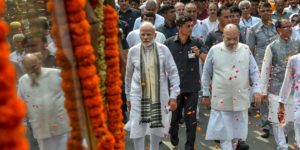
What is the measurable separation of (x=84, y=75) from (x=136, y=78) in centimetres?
392

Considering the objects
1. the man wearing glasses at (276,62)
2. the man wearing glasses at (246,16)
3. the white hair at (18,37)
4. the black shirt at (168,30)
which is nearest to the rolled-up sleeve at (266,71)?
the man wearing glasses at (276,62)

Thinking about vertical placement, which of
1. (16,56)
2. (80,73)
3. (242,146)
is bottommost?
(242,146)

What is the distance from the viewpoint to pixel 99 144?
3592 millimetres

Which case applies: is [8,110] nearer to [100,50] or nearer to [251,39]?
[100,50]

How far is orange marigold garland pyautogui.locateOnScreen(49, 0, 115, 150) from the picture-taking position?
3.04 metres

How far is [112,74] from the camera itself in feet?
13.0

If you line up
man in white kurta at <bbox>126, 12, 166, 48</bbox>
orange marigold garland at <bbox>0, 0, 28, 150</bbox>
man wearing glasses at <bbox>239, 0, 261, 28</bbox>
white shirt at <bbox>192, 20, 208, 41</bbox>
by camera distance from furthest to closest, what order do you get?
man wearing glasses at <bbox>239, 0, 261, 28</bbox> → white shirt at <bbox>192, 20, 208, 41</bbox> → man in white kurta at <bbox>126, 12, 166, 48</bbox> → orange marigold garland at <bbox>0, 0, 28, 150</bbox>

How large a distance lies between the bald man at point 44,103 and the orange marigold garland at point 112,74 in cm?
93

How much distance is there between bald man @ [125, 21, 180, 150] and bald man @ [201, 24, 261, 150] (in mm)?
516

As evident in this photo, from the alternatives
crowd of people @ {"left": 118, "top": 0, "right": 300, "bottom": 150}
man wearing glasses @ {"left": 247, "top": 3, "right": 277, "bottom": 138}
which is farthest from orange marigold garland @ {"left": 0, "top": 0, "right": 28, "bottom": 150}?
man wearing glasses @ {"left": 247, "top": 3, "right": 277, "bottom": 138}

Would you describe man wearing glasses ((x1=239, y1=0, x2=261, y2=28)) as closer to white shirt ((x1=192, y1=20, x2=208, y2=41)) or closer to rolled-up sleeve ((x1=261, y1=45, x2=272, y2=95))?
white shirt ((x1=192, y1=20, x2=208, y2=41))

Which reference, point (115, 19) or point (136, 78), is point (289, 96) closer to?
point (136, 78)

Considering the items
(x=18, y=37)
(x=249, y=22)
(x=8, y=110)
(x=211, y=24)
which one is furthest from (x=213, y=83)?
(x=8, y=110)

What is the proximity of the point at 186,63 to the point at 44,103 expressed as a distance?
547 cm
